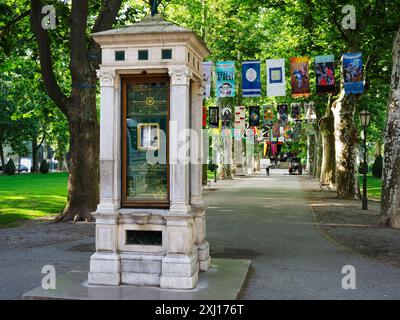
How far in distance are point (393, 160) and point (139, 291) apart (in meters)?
10.4

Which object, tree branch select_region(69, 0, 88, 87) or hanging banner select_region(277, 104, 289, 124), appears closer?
tree branch select_region(69, 0, 88, 87)

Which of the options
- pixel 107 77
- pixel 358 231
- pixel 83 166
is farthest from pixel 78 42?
pixel 358 231

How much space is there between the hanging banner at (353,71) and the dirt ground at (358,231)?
203 inches

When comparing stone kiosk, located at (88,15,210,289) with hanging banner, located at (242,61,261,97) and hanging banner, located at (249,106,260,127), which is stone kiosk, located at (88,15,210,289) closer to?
hanging banner, located at (242,61,261,97)

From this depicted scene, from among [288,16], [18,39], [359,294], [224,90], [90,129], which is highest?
[288,16]

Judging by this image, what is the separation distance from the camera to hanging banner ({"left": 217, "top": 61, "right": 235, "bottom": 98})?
891 inches

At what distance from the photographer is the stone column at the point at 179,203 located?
23.9ft

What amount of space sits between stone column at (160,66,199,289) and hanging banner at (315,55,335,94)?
1498cm

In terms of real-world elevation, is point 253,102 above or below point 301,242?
above

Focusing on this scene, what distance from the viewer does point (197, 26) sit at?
111ft

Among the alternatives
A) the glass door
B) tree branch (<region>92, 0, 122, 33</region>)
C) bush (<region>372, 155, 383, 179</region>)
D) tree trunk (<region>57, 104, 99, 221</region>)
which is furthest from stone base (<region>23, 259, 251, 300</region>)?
bush (<region>372, 155, 383, 179</region>)

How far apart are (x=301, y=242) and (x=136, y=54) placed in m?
6.91
